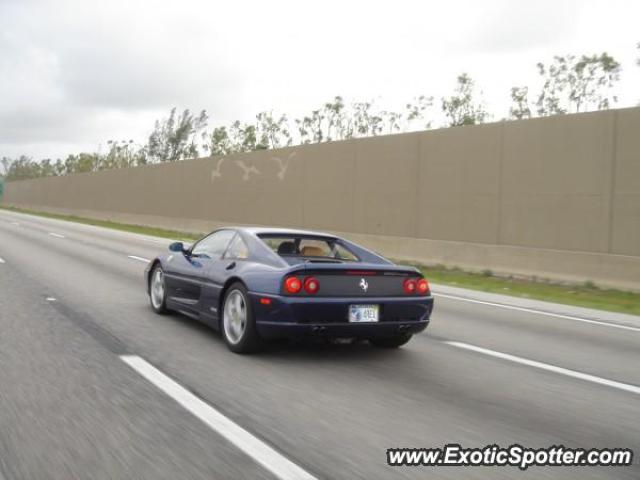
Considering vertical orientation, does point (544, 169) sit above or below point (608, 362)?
above

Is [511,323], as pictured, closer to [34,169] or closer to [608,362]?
[608,362]

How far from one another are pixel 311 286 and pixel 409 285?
1.10m

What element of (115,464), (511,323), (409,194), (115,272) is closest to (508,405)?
(115,464)

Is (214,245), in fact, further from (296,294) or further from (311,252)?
(296,294)

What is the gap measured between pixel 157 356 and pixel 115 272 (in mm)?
8137

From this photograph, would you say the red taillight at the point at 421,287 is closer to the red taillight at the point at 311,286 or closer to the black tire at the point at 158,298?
the red taillight at the point at 311,286

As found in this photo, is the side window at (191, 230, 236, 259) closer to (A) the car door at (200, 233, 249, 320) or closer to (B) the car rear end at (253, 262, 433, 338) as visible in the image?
(A) the car door at (200, 233, 249, 320)

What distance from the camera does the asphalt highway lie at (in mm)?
3799

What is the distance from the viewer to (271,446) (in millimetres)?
4016

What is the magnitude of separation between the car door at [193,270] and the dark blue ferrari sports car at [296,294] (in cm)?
2

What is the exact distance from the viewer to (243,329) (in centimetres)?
650

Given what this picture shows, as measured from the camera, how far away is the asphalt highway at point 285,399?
3.80 meters

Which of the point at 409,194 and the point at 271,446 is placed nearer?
the point at 271,446

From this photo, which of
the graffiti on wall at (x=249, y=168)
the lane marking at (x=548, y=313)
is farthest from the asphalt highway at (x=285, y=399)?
the graffiti on wall at (x=249, y=168)
